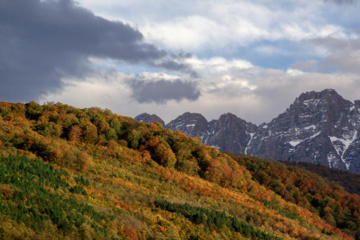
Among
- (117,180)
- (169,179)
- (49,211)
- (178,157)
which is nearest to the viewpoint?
(49,211)

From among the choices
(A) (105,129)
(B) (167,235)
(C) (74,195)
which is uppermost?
(A) (105,129)

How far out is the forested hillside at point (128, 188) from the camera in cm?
3353

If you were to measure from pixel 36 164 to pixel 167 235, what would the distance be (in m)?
19.5

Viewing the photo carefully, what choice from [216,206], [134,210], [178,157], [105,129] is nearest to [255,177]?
[178,157]

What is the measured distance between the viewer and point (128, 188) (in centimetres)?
5162

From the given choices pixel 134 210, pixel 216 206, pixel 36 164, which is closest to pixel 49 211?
pixel 134 210

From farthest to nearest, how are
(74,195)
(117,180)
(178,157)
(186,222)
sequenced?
(178,157) → (117,180) → (186,222) → (74,195)

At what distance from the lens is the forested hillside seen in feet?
110

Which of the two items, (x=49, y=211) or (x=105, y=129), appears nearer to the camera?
(x=49, y=211)

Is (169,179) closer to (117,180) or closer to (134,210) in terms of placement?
(117,180)

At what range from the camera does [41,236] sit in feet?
94.3

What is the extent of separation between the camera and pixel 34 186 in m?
37.4

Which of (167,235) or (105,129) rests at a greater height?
(105,129)

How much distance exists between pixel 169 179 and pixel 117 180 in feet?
52.6
